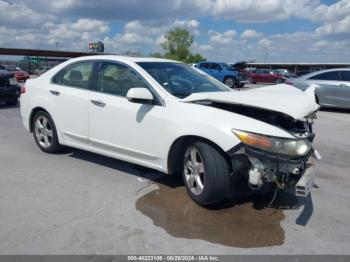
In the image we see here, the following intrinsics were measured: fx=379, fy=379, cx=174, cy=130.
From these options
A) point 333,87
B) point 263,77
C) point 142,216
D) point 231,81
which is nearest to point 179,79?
point 142,216

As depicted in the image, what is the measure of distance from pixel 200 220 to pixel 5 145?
4.47 m

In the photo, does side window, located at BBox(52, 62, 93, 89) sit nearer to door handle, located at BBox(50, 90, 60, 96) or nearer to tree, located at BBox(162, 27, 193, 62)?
door handle, located at BBox(50, 90, 60, 96)

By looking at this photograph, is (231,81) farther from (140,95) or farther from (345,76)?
(140,95)

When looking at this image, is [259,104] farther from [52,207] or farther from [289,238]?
[52,207]

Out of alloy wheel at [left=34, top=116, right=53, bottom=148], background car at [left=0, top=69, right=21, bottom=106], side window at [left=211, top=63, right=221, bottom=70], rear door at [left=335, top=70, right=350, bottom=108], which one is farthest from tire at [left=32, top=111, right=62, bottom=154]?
side window at [left=211, top=63, right=221, bottom=70]

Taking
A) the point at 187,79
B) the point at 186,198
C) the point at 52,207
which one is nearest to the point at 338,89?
the point at 187,79

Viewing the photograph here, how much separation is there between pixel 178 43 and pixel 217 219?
7009 centimetres

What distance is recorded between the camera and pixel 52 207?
4.00 meters

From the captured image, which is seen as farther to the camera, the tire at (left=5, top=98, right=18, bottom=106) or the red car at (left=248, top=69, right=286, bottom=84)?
the red car at (left=248, top=69, right=286, bottom=84)

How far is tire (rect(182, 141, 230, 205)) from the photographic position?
375 centimetres

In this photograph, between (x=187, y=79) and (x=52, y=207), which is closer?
(x=52, y=207)

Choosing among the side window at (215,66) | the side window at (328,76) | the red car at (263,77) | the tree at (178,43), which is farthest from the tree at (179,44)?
the side window at (328,76)

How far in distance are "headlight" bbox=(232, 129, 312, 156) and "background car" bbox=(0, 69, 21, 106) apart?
10.1 metres

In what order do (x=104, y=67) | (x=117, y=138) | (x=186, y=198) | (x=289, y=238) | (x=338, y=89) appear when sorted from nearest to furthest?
(x=289, y=238)
(x=186, y=198)
(x=117, y=138)
(x=104, y=67)
(x=338, y=89)
